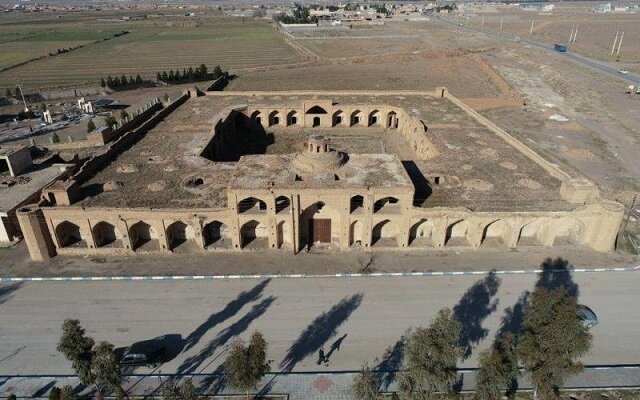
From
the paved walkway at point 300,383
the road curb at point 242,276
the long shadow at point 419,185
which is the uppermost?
the long shadow at point 419,185

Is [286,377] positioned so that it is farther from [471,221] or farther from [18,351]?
[471,221]

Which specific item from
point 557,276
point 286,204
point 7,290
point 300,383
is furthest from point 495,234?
point 7,290

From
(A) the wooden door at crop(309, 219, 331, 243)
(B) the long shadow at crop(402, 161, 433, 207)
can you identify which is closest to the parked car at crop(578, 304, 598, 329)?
(B) the long shadow at crop(402, 161, 433, 207)

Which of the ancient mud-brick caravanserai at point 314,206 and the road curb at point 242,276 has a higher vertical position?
the ancient mud-brick caravanserai at point 314,206

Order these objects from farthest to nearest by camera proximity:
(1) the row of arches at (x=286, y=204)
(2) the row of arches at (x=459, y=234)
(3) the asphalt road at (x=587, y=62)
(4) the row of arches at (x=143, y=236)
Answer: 1. (3) the asphalt road at (x=587, y=62)
2. (2) the row of arches at (x=459, y=234)
3. (4) the row of arches at (x=143, y=236)
4. (1) the row of arches at (x=286, y=204)

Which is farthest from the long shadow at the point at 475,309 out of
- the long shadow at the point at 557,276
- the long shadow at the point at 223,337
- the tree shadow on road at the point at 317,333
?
the long shadow at the point at 223,337

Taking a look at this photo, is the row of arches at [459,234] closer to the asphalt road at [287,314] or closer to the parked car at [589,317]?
the asphalt road at [287,314]

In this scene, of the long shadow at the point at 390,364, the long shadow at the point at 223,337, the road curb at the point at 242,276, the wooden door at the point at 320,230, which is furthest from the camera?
the wooden door at the point at 320,230

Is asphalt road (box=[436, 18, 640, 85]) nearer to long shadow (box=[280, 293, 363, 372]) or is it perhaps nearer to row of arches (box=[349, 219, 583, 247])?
row of arches (box=[349, 219, 583, 247])
